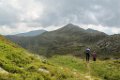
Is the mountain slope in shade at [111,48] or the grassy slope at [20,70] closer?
the grassy slope at [20,70]

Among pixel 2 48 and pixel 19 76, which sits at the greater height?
pixel 2 48

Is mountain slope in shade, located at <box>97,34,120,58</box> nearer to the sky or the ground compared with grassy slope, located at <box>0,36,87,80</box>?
nearer to the sky

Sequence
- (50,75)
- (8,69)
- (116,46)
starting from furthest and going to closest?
(116,46) → (50,75) → (8,69)

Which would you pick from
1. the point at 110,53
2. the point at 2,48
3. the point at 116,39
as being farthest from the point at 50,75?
the point at 116,39

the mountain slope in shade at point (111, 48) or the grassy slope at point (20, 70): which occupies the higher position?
the mountain slope in shade at point (111, 48)

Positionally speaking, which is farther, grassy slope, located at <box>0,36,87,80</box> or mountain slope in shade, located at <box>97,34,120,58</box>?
mountain slope in shade, located at <box>97,34,120,58</box>

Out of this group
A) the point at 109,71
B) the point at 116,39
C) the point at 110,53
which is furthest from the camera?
the point at 116,39

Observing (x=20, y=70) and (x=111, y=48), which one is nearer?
(x=20, y=70)

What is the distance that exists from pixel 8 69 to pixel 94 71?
3374 cm

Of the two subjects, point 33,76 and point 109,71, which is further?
point 109,71

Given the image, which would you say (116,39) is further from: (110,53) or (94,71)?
(94,71)

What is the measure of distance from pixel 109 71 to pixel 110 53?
113m

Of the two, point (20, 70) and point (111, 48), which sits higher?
point (111, 48)

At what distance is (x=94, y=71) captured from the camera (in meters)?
51.4
